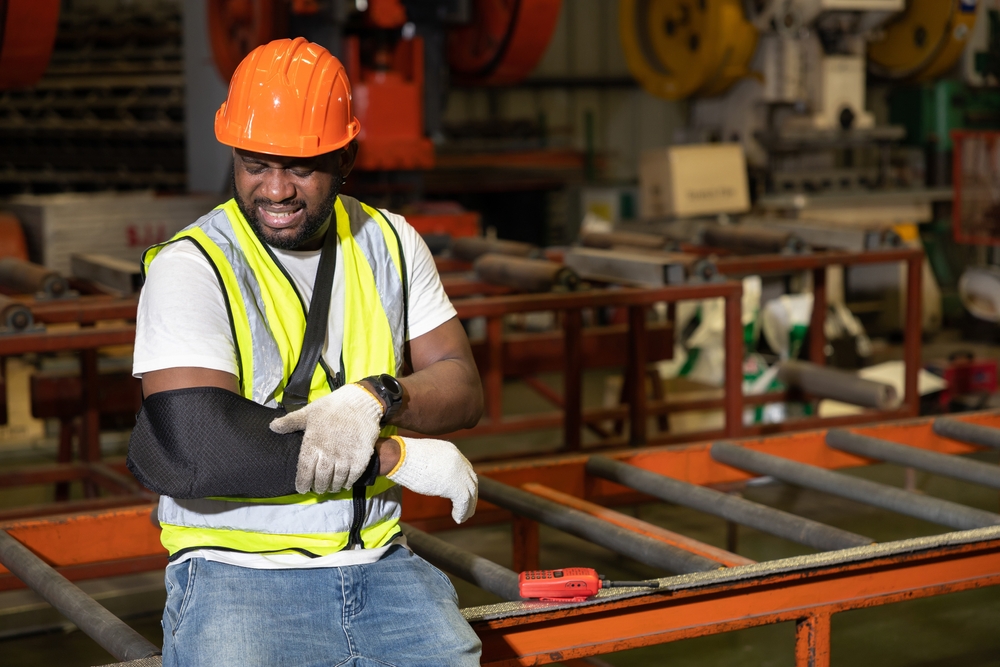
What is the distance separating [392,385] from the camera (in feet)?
6.56

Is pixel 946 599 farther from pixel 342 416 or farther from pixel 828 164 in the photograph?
pixel 828 164

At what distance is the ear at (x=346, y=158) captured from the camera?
7.06 ft

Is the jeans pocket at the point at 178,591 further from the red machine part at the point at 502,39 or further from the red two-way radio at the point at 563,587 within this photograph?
the red machine part at the point at 502,39

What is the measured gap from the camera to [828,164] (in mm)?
8469

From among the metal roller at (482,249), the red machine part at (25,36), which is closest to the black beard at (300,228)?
the red machine part at (25,36)

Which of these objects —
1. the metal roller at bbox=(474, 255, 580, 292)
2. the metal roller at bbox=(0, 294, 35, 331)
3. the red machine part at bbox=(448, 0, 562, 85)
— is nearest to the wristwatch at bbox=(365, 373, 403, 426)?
the metal roller at bbox=(0, 294, 35, 331)

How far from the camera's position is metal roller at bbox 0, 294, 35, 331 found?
3635mm

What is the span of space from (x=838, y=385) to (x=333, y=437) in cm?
354

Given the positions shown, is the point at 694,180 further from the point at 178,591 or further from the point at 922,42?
the point at 178,591

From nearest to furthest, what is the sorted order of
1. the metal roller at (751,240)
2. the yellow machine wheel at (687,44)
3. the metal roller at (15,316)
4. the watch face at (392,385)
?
1. the watch face at (392,385)
2. the metal roller at (15,316)
3. the metal roller at (751,240)
4. the yellow machine wheel at (687,44)

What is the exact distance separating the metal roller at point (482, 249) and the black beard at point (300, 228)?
3.10 m

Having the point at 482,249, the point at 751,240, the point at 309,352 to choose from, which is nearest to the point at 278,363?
the point at 309,352

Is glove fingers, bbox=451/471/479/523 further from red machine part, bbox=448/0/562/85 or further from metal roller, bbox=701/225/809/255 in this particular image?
red machine part, bbox=448/0/562/85

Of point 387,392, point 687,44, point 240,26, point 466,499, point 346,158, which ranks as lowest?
point 466,499
